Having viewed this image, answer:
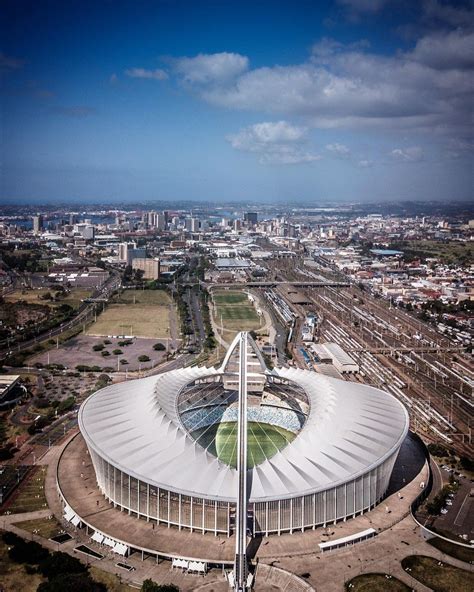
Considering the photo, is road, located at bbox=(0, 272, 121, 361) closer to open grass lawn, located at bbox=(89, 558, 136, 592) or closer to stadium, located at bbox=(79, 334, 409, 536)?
stadium, located at bbox=(79, 334, 409, 536)

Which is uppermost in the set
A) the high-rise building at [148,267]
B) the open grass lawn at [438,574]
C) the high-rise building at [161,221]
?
the high-rise building at [161,221]

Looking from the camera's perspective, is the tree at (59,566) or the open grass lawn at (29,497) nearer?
the tree at (59,566)

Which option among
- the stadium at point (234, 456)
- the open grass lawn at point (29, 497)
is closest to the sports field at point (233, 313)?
the stadium at point (234, 456)

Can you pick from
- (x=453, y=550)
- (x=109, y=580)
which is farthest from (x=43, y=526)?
(x=453, y=550)

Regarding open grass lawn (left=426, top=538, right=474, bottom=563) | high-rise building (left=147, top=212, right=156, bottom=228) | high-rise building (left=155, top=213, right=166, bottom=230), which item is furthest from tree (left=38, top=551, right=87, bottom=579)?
high-rise building (left=147, top=212, right=156, bottom=228)

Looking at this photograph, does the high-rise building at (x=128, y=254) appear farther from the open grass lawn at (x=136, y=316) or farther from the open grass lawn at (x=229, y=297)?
the open grass lawn at (x=229, y=297)

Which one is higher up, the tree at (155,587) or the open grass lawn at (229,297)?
the tree at (155,587)

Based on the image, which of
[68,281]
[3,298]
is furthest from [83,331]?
[68,281]
